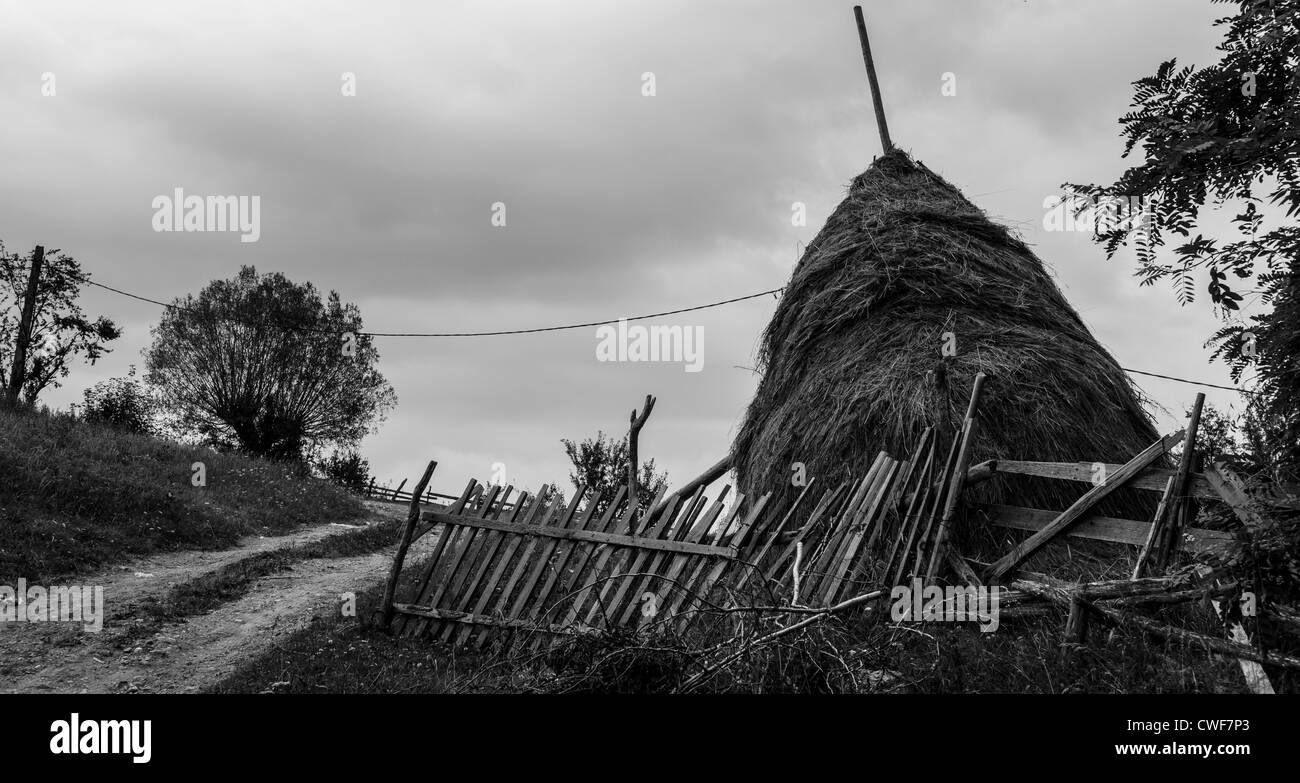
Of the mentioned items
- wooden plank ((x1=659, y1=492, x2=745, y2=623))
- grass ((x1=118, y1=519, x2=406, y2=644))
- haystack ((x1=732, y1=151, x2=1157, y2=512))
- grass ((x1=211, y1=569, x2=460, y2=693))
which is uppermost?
haystack ((x1=732, y1=151, x2=1157, y2=512))

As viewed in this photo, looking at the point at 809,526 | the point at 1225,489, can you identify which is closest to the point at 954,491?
the point at 809,526

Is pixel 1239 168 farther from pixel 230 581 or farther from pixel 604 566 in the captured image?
pixel 230 581

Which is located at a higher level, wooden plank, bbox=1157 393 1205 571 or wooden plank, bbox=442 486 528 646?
wooden plank, bbox=1157 393 1205 571

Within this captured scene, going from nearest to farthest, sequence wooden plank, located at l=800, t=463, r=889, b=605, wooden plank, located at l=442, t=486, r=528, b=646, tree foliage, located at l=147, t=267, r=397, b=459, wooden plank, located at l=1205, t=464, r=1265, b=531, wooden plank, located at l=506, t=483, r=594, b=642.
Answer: wooden plank, located at l=1205, t=464, r=1265, b=531 < wooden plank, located at l=800, t=463, r=889, b=605 < wooden plank, located at l=506, t=483, r=594, b=642 < wooden plank, located at l=442, t=486, r=528, b=646 < tree foliage, located at l=147, t=267, r=397, b=459

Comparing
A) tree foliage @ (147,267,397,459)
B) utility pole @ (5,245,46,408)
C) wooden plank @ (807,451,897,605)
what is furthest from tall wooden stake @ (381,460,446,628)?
tree foliage @ (147,267,397,459)

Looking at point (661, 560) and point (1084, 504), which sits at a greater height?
point (1084, 504)

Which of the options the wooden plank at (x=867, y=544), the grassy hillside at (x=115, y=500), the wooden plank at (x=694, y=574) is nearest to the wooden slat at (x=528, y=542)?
the wooden plank at (x=694, y=574)

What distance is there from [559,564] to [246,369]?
2586 cm

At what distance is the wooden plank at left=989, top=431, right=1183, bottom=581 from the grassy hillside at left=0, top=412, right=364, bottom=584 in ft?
35.2

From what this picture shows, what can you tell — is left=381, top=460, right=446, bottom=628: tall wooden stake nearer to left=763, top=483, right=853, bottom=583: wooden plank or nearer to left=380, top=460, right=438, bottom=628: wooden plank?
left=380, top=460, right=438, bottom=628: wooden plank

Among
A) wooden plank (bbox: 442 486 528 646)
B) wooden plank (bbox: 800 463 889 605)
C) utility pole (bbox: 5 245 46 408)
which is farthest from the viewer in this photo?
utility pole (bbox: 5 245 46 408)

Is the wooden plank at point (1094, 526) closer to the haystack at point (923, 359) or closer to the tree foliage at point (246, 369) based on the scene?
the haystack at point (923, 359)

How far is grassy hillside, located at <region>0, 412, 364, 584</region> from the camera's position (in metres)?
12.0

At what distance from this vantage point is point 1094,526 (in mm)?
7523
